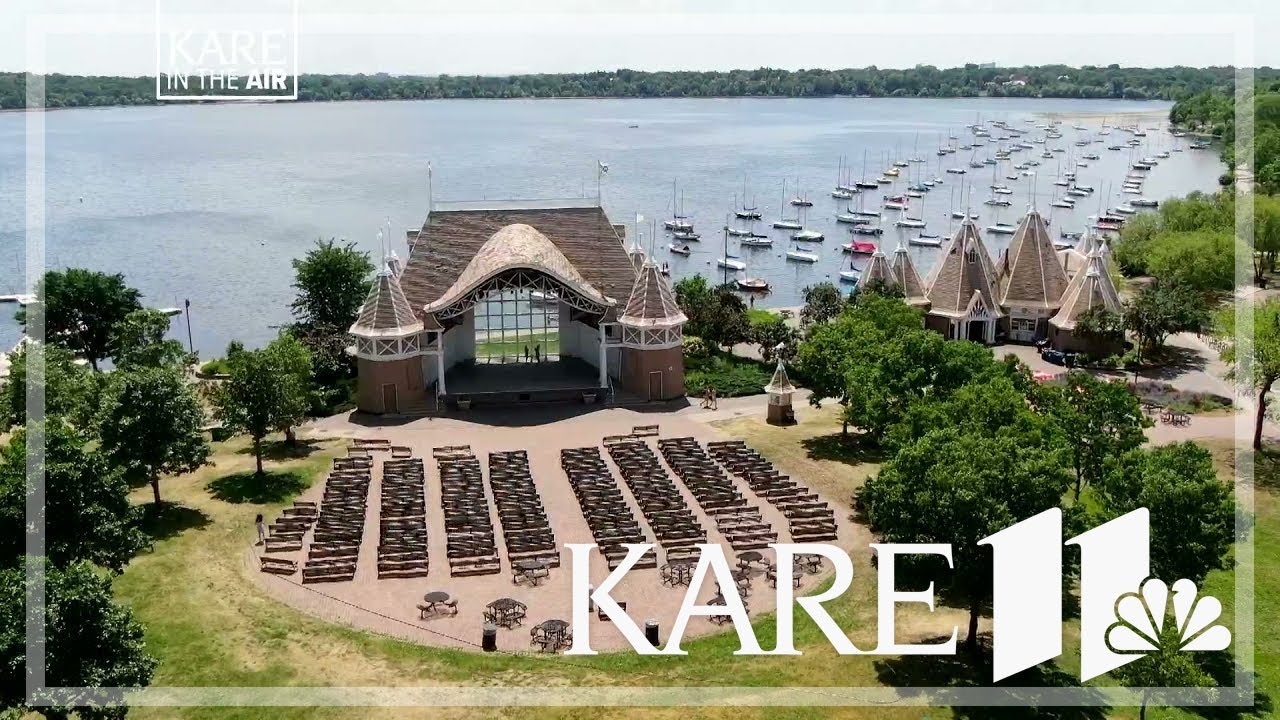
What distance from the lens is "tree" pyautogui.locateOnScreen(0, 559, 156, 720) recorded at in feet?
70.4

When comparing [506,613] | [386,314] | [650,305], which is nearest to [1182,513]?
[506,613]

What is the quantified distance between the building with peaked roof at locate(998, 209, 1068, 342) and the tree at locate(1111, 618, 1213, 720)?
1730 inches

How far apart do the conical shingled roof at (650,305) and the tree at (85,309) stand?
30273 millimetres

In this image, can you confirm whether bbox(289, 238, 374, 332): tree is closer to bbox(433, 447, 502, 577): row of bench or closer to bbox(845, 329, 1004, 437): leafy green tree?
bbox(433, 447, 502, 577): row of bench

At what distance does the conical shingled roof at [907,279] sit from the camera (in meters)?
68.9

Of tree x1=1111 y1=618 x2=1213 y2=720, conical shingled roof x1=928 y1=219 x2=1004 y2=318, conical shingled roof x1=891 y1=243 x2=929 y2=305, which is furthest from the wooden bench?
conical shingled roof x1=928 y1=219 x2=1004 y2=318

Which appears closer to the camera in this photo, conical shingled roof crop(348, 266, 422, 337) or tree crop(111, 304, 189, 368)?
tree crop(111, 304, 189, 368)

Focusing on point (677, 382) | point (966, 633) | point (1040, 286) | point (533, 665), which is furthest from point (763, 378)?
point (533, 665)

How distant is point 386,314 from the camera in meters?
54.6

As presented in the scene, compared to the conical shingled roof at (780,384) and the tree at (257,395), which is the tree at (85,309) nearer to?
the tree at (257,395)

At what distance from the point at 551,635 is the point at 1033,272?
158 ft

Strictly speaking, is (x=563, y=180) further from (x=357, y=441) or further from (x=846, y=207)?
(x=357, y=441)

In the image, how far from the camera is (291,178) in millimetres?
170500

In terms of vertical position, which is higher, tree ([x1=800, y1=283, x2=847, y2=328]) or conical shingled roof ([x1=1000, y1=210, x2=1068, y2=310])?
conical shingled roof ([x1=1000, y1=210, x2=1068, y2=310])
